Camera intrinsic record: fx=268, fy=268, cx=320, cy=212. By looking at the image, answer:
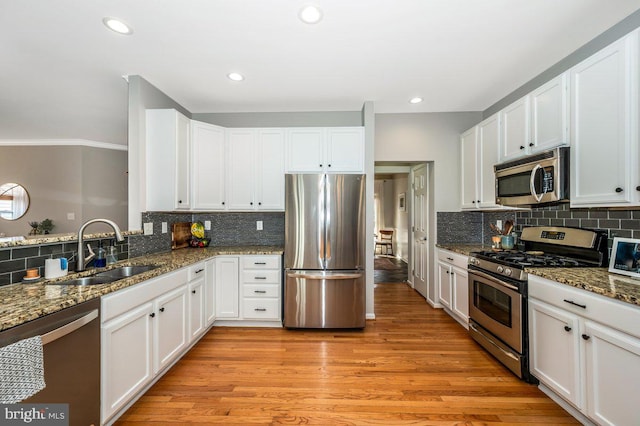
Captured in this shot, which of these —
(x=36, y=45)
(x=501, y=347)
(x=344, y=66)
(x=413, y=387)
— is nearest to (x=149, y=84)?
(x=36, y=45)

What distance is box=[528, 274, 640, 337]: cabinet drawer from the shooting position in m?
1.30

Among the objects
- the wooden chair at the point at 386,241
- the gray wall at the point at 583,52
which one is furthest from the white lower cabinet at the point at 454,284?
the wooden chair at the point at 386,241

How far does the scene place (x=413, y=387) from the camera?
1.98m

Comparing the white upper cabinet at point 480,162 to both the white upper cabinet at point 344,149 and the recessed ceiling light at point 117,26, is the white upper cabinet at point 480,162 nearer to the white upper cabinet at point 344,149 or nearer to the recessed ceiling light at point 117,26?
the white upper cabinet at point 344,149

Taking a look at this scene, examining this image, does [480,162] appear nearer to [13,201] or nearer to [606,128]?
[606,128]

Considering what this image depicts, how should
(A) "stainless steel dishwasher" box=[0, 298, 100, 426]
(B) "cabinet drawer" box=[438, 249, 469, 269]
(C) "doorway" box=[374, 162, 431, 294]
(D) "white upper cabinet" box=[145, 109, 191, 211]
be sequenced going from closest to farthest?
1. (A) "stainless steel dishwasher" box=[0, 298, 100, 426]
2. (D) "white upper cabinet" box=[145, 109, 191, 211]
3. (B) "cabinet drawer" box=[438, 249, 469, 269]
4. (C) "doorway" box=[374, 162, 431, 294]

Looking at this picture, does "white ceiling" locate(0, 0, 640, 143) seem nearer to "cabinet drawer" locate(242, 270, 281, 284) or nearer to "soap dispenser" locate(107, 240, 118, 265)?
"soap dispenser" locate(107, 240, 118, 265)

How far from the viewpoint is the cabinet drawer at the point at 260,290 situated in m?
2.97

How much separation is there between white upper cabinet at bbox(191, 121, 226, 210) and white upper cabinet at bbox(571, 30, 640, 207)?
3.28m

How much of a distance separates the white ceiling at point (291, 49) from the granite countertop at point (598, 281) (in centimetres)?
171

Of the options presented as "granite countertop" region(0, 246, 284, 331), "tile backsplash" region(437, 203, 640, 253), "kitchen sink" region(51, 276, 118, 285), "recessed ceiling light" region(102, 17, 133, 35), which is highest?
"recessed ceiling light" region(102, 17, 133, 35)

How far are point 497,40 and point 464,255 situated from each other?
6.38 feet

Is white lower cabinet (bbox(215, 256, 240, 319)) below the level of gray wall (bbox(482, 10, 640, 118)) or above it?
below

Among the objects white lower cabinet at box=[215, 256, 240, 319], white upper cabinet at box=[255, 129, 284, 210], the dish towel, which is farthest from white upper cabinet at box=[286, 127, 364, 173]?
the dish towel
